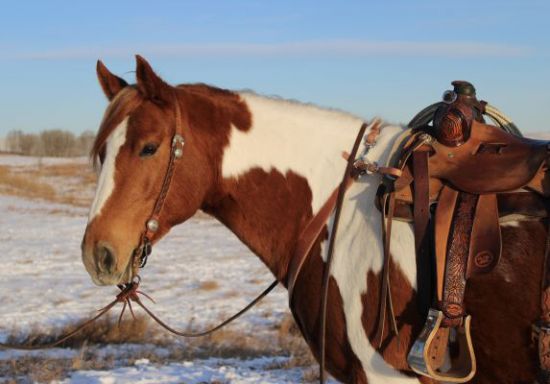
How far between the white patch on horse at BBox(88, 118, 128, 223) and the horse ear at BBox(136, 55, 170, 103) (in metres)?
0.16

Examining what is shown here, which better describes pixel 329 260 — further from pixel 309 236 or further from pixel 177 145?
pixel 177 145

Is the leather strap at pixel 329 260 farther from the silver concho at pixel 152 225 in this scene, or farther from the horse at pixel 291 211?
the silver concho at pixel 152 225

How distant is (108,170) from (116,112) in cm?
28

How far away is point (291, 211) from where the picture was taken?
286cm

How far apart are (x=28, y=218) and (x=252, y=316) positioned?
48.0 feet

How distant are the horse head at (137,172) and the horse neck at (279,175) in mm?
165

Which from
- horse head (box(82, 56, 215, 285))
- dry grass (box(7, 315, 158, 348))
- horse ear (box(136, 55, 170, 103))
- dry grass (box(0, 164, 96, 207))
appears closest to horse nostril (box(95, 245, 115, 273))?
horse head (box(82, 56, 215, 285))

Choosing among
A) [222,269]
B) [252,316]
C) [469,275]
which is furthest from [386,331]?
[222,269]

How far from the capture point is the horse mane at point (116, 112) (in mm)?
2777

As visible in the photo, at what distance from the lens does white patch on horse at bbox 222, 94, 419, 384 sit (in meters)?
2.56

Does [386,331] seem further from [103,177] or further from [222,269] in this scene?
[222,269]

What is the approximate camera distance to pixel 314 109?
3061 mm

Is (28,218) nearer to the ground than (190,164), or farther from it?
nearer to the ground

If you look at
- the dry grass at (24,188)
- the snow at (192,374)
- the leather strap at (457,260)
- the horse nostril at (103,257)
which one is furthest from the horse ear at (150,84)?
the dry grass at (24,188)
